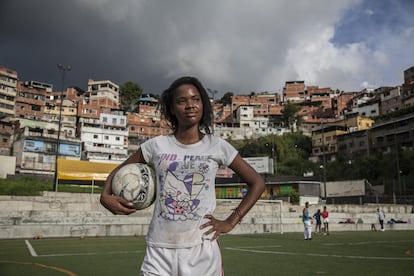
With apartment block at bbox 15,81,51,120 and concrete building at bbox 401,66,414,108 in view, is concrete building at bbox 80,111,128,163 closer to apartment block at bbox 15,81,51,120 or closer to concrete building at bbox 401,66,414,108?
apartment block at bbox 15,81,51,120

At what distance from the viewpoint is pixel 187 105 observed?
9.75ft

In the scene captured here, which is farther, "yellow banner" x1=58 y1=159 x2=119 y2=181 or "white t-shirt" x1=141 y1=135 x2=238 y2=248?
"yellow banner" x1=58 y1=159 x2=119 y2=181

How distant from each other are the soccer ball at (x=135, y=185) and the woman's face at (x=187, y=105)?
47cm

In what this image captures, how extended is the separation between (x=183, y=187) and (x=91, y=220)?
18575 mm

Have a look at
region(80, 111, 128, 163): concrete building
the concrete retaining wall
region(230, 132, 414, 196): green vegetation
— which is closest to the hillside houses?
region(80, 111, 128, 163): concrete building

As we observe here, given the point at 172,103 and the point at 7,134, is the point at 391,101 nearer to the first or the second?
the point at 7,134

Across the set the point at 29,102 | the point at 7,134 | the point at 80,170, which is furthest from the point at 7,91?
the point at 80,170

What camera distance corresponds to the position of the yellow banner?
4247 centimetres

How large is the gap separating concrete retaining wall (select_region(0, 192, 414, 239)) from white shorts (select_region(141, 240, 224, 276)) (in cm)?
1802

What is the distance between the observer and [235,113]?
5325 inches

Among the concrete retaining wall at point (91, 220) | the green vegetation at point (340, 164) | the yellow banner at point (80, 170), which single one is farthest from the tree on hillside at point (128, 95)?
the concrete retaining wall at point (91, 220)

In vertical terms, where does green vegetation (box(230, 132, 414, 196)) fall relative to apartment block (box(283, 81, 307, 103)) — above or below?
below

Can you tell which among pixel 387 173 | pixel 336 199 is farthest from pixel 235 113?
pixel 336 199

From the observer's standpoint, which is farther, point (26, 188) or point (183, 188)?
point (26, 188)
